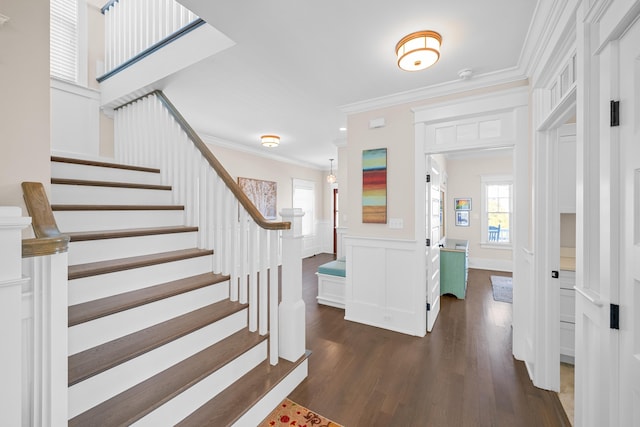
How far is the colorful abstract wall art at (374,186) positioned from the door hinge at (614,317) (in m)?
2.16

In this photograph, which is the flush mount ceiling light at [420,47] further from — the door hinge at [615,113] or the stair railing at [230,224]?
the stair railing at [230,224]

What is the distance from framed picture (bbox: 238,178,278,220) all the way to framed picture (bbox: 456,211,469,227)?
452 centimetres

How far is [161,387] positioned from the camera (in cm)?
148

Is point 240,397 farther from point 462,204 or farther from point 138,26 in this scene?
point 462,204

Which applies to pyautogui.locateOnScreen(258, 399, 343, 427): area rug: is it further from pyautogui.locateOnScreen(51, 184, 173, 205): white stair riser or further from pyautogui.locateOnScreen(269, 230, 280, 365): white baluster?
pyautogui.locateOnScreen(51, 184, 173, 205): white stair riser

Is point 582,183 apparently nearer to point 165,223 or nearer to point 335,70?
point 335,70

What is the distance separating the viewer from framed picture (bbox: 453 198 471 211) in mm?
6355

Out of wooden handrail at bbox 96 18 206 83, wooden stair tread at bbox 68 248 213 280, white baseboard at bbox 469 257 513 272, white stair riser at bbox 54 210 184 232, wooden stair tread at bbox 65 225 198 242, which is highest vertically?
wooden handrail at bbox 96 18 206 83

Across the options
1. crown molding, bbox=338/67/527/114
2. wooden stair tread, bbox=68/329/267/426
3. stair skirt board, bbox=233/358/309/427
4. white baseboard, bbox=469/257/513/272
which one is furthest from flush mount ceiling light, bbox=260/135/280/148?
white baseboard, bbox=469/257/513/272

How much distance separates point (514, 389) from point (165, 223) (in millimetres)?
3314

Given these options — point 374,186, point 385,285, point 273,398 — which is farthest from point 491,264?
point 273,398

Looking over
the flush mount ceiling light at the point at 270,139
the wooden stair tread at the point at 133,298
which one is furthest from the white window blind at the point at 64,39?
the wooden stair tread at the point at 133,298

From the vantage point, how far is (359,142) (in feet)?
10.9

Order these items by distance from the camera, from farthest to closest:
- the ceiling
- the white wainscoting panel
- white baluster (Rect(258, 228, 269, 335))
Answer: the white wainscoting panel → white baluster (Rect(258, 228, 269, 335)) → the ceiling
